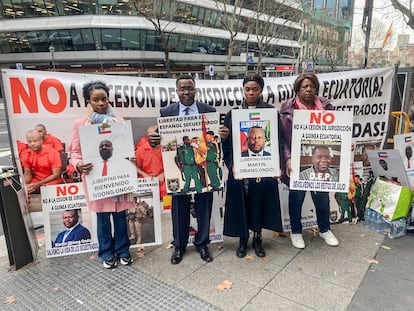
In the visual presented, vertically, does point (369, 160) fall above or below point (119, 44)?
below

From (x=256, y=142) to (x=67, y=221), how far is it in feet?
6.98

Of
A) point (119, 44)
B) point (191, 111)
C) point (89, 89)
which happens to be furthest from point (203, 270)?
point (119, 44)

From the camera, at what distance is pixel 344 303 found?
9.05 feet

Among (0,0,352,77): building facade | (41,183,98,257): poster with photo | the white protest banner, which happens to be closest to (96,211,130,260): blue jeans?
(41,183,98,257): poster with photo

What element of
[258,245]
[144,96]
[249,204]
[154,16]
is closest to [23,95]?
[144,96]

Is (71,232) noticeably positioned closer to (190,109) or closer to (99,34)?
(190,109)

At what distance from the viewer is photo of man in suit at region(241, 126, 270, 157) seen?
128 inches

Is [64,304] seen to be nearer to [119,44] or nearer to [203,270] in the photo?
[203,270]

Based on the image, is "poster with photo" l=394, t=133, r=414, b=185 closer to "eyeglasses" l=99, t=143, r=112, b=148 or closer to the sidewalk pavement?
the sidewalk pavement

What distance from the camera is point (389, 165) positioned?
4094mm

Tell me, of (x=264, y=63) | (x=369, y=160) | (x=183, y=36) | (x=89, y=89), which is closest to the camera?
(x=89, y=89)

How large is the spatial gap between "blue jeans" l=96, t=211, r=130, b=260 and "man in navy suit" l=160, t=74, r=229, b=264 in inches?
19.7

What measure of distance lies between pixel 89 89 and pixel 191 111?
979 millimetres

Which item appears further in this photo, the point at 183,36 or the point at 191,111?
the point at 183,36
